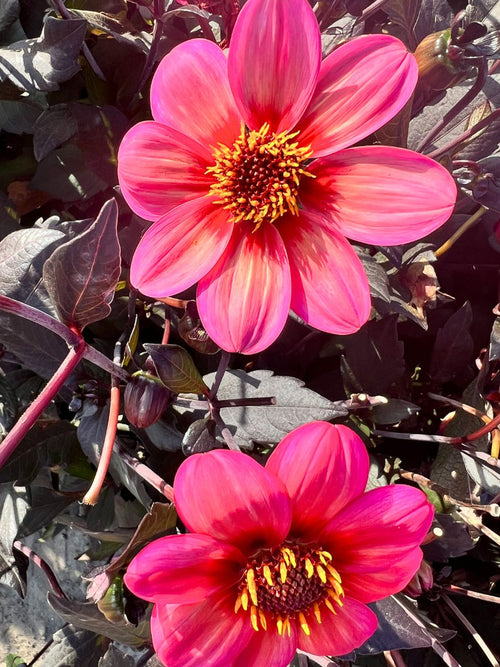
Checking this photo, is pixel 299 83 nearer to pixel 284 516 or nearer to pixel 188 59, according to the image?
pixel 188 59

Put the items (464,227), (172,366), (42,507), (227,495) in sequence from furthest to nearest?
(42,507) → (464,227) → (172,366) → (227,495)

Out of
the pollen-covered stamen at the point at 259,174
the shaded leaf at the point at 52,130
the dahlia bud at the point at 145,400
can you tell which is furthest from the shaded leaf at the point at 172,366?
the shaded leaf at the point at 52,130

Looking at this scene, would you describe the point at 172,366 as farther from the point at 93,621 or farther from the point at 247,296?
the point at 93,621

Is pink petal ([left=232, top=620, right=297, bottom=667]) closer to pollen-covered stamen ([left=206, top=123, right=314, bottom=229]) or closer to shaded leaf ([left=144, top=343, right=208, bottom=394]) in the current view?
shaded leaf ([left=144, top=343, right=208, bottom=394])

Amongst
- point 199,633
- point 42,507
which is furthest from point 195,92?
point 42,507

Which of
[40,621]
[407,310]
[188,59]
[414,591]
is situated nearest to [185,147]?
[188,59]

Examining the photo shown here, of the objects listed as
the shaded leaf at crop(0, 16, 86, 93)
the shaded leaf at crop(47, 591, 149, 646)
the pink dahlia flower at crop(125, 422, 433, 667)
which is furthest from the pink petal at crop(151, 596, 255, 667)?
the shaded leaf at crop(0, 16, 86, 93)

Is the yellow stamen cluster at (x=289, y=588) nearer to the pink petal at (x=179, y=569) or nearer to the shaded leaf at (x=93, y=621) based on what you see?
the pink petal at (x=179, y=569)
